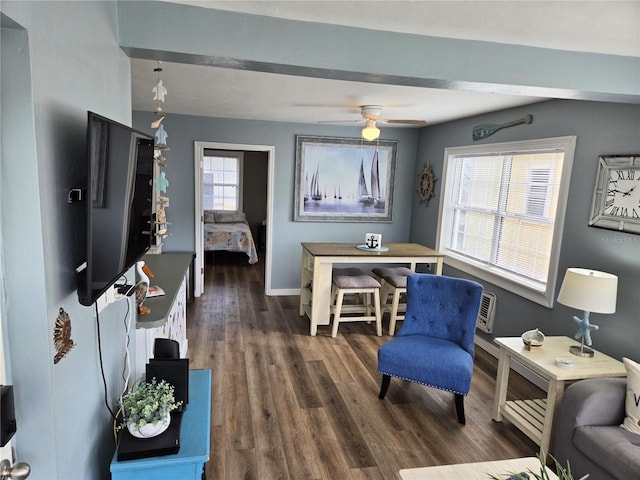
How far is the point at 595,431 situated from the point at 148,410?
210cm

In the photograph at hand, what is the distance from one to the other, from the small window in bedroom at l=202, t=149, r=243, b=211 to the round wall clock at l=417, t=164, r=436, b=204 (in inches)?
170

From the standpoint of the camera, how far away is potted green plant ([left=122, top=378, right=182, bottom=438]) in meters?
1.53

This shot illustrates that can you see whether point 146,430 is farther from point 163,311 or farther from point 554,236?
point 554,236

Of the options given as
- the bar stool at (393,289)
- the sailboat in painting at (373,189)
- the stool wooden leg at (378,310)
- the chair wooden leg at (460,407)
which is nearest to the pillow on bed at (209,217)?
the sailboat in painting at (373,189)

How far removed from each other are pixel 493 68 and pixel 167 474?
2.18m

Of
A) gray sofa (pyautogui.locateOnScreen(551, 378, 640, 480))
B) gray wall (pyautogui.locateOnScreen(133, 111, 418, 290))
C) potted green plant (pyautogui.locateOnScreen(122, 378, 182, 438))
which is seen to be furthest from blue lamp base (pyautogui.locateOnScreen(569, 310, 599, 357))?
gray wall (pyautogui.locateOnScreen(133, 111, 418, 290))

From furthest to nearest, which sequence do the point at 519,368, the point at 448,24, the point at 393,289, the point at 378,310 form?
1. the point at 393,289
2. the point at 378,310
3. the point at 519,368
4. the point at 448,24

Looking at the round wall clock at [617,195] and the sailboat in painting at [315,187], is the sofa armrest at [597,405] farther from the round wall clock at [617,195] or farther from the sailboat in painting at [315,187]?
the sailboat in painting at [315,187]

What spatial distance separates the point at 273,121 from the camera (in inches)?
198

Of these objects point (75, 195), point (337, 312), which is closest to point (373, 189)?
point (337, 312)

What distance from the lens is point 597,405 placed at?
6.89ft

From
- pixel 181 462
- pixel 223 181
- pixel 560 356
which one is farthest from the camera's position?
pixel 223 181

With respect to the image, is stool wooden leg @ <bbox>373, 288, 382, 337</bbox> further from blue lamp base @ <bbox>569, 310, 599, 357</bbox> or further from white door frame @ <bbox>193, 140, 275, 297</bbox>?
blue lamp base @ <bbox>569, 310, 599, 357</bbox>

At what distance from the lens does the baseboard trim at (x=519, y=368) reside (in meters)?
3.23
